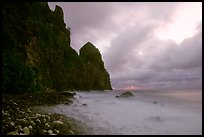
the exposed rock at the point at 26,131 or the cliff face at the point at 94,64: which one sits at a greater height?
the cliff face at the point at 94,64

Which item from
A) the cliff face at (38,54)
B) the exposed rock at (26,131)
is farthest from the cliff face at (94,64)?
the exposed rock at (26,131)

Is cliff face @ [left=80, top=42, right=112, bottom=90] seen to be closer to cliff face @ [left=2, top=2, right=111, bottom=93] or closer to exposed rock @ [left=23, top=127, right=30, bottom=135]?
cliff face @ [left=2, top=2, right=111, bottom=93]

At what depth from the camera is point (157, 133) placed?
11.4 m

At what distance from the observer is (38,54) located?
4794 cm

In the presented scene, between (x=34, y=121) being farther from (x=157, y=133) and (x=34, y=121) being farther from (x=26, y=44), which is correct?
(x=26, y=44)

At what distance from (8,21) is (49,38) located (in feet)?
94.9

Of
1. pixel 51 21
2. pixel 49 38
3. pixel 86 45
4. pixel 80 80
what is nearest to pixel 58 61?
pixel 49 38

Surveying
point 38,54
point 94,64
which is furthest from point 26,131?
point 94,64

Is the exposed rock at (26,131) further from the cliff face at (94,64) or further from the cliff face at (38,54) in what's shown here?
the cliff face at (94,64)

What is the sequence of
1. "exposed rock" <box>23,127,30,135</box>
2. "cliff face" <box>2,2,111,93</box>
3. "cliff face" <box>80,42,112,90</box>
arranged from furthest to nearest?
"cliff face" <box>80,42,112,90</box>, "cliff face" <box>2,2,111,93</box>, "exposed rock" <box>23,127,30,135</box>

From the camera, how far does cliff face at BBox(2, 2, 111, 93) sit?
22936 mm

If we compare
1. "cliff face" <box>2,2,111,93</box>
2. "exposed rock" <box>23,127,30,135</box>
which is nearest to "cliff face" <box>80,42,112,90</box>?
"cliff face" <box>2,2,111,93</box>

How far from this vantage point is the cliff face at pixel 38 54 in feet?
75.2

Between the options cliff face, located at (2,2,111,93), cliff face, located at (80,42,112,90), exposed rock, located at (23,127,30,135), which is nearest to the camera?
exposed rock, located at (23,127,30,135)
